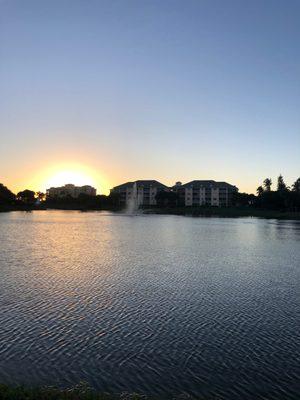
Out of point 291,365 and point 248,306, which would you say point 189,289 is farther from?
point 291,365

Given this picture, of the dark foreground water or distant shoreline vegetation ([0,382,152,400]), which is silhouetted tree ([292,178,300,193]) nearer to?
the dark foreground water

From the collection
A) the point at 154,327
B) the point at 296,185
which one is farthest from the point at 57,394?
the point at 296,185

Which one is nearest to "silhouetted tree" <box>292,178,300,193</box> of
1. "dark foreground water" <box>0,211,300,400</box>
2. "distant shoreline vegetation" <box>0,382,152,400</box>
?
"dark foreground water" <box>0,211,300,400</box>

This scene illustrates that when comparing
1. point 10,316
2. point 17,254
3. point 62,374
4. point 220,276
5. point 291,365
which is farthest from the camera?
point 17,254

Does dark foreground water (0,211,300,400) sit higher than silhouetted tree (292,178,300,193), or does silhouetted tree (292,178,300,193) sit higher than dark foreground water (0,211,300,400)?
silhouetted tree (292,178,300,193)

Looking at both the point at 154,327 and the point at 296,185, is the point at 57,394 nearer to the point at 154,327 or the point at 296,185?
the point at 154,327

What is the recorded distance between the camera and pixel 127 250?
46.0 meters

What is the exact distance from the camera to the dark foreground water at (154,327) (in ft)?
42.8

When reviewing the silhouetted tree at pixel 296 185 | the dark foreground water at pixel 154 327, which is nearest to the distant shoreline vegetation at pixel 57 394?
the dark foreground water at pixel 154 327

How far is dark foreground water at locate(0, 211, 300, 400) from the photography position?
42.8 feet

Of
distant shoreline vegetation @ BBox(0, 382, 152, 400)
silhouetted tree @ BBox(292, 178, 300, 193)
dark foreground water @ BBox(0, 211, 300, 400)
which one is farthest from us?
silhouetted tree @ BBox(292, 178, 300, 193)

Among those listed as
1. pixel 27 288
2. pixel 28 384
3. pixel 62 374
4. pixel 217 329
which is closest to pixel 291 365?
pixel 217 329

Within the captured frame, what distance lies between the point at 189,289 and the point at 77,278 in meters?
7.79

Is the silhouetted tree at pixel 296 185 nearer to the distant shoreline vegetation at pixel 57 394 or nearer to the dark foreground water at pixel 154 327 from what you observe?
the dark foreground water at pixel 154 327
